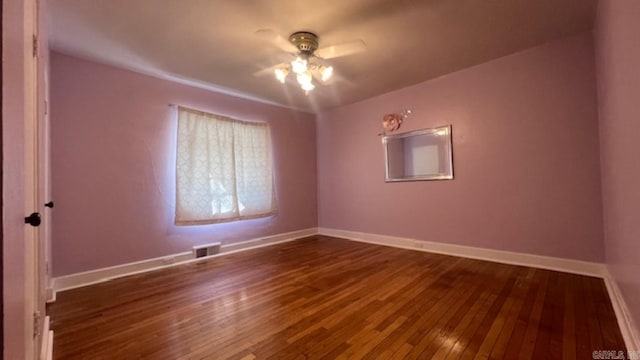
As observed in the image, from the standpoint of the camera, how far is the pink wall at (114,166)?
275 centimetres

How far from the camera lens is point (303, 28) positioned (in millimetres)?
2400

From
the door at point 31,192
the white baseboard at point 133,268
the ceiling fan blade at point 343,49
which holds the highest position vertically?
the ceiling fan blade at point 343,49

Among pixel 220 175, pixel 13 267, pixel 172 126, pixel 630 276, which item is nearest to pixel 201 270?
pixel 220 175

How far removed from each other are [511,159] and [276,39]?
3.01m

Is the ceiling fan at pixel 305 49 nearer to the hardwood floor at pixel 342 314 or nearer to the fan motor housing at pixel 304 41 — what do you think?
the fan motor housing at pixel 304 41

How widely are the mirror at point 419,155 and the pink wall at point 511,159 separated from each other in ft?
0.35

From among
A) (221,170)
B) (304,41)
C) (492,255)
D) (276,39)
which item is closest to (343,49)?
(304,41)

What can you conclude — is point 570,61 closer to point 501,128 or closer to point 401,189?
point 501,128

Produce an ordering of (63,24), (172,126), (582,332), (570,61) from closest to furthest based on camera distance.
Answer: (582,332)
(63,24)
(570,61)
(172,126)

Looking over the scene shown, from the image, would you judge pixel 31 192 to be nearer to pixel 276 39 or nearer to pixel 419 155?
pixel 276 39

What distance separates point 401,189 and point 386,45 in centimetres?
217

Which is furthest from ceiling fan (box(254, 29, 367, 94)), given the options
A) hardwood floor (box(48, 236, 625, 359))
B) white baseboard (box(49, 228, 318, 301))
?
white baseboard (box(49, 228, 318, 301))

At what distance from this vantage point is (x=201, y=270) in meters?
3.23

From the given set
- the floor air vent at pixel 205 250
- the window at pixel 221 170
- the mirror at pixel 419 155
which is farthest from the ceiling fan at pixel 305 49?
the floor air vent at pixel 205 250
